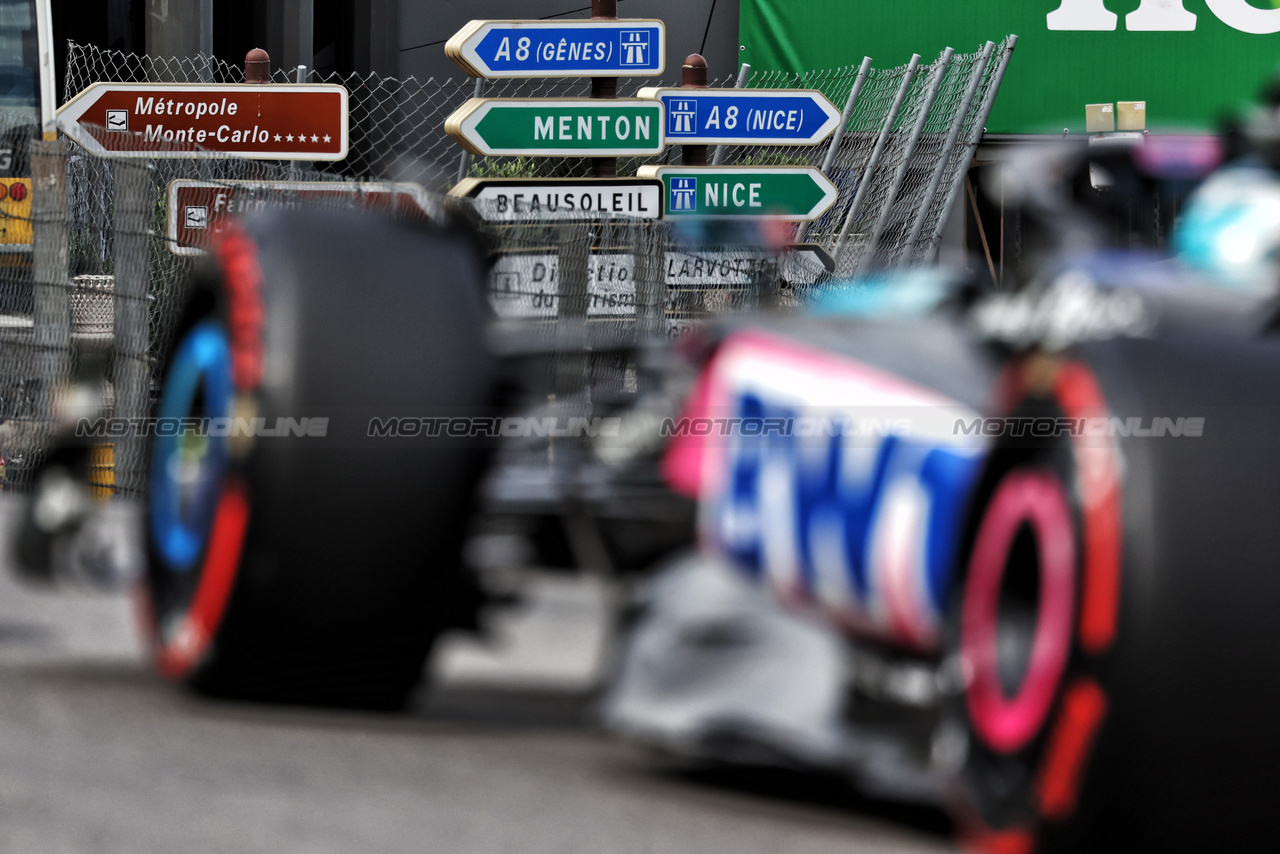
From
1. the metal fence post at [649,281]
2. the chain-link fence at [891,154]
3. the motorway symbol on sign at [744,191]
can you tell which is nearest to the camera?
the metal fence post at [649,281]

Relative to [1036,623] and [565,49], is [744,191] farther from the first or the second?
[1036,623]

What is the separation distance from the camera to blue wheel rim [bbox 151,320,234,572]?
194 cm

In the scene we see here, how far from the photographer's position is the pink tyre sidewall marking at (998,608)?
1.31 metres

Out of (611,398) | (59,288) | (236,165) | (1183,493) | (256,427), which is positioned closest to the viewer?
(1183,493)

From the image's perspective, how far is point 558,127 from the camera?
8.87 m

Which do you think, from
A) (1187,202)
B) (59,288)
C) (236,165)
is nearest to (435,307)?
(1187,202)

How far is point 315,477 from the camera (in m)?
1.86

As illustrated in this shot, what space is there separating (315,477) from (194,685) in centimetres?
29

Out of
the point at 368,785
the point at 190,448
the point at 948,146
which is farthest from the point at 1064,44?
the point at 368,785

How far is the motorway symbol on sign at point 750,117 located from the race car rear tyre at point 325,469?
25.9ft

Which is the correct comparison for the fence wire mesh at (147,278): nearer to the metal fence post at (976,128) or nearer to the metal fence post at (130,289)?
the metal fence post at (130,289)

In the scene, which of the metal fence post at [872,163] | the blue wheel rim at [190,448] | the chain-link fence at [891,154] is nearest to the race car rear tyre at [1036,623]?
the blue wheel rim at [190,448]

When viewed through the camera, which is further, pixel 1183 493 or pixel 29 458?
pixel 29 458

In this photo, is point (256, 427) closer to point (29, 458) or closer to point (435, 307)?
point (435, 307)
